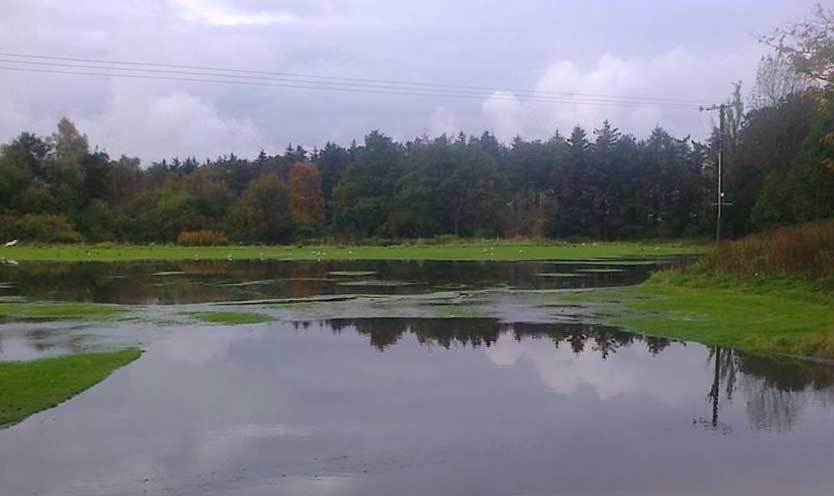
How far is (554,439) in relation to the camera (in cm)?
1041

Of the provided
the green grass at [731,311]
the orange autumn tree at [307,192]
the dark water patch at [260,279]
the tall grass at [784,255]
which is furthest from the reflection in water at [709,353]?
the orange autumn tree at [307,192]

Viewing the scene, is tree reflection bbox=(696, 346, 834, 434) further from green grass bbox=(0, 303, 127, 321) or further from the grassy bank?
green grass bbox=(0, 303, 127, 321)

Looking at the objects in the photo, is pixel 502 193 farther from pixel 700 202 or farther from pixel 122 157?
pixel 122 157

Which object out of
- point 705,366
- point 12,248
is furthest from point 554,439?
point 12,248

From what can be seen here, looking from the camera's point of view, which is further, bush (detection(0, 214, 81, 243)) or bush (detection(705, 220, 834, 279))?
bush (detection(0, 214, 81, 243))

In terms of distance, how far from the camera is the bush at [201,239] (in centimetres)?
8812

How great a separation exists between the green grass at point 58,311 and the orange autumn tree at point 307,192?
84364 mm

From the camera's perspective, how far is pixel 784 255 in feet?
97.2

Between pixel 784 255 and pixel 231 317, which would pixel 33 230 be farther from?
pixel 784 255

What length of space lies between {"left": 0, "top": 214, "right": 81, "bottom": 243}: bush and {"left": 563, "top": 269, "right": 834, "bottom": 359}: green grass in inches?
2781

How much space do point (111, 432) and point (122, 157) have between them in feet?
417

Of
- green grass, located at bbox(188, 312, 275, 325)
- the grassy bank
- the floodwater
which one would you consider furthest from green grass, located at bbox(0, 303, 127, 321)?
the grassy bank

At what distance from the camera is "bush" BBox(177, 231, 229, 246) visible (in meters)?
88.1

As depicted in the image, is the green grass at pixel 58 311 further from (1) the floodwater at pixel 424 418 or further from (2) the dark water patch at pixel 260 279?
(1) the floodwater at pixel 424 418
